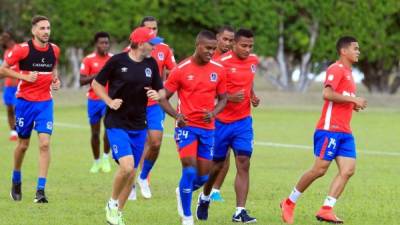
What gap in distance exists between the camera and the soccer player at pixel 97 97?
61.3ft

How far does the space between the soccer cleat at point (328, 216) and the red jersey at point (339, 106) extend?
0.95m

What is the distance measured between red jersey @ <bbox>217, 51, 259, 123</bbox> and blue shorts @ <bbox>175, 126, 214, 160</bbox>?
78cm

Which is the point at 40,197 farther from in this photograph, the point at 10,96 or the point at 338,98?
the point at 10,96

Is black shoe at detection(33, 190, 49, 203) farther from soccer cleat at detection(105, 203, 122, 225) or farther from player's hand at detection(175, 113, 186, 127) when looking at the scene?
player's hand at detection(175, 113, 186, 127)

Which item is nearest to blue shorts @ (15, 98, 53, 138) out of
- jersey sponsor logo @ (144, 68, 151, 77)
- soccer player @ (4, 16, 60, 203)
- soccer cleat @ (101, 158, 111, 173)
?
soccer player @ (4, 16, 60, 203)

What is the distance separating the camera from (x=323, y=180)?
Answer: 1775 cm

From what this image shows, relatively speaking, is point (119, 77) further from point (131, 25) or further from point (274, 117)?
point (131, 25)

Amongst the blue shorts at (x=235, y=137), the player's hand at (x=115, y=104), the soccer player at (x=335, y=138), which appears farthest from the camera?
the blue shorts at (x=235, y=137)

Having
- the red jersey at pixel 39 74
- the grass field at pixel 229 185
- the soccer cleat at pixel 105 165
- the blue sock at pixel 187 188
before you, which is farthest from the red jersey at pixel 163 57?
the blue sock at pixel 187 188

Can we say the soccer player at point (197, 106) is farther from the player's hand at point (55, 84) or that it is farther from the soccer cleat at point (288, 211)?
the player's hand at point (55, 84)

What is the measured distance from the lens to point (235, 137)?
1320 centimetres

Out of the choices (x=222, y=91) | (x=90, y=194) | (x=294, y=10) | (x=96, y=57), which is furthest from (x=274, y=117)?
(x=222, y=91)

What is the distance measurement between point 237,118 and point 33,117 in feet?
10.7

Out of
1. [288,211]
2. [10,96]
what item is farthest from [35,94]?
[10,96]
